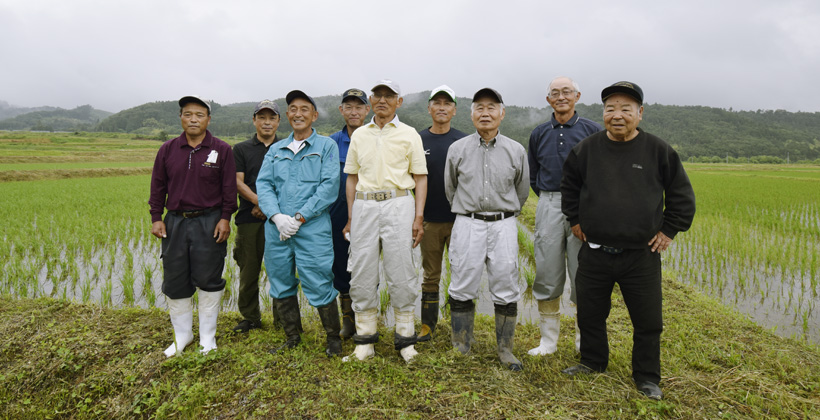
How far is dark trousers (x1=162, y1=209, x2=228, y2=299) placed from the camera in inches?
120

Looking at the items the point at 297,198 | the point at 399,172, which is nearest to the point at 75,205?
the point at 297,198

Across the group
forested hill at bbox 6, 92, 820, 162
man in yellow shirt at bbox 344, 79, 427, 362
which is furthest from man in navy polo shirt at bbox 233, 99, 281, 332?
forested hill at bbox 6, 92, 820, 162

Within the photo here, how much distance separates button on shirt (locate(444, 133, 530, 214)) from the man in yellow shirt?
0.97ft

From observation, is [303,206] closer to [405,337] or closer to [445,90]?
[405,337]

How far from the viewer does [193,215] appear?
10.1 ft

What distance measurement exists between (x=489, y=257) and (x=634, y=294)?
984 millimetres

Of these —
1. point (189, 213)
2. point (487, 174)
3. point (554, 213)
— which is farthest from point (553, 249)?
point (189, 213)

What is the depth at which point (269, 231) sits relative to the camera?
316cm

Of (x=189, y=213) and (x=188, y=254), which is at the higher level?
(x=189, y=213)

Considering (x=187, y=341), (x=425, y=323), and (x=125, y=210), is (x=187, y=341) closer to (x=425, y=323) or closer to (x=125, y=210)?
(x=425, y=323)

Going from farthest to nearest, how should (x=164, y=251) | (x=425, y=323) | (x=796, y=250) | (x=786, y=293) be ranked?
1. (x=796, y=250)
2. (x=786, y=293)
3. (x=425, y=323)
4. (x=164, y=251)

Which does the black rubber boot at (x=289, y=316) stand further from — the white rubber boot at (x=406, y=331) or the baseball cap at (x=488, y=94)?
the baseball cap at (x=488, y=94)

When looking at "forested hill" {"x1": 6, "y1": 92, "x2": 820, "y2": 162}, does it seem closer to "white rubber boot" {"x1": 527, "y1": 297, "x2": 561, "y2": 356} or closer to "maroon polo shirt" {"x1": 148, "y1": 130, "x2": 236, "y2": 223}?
"maroon polo shirt" {"x1": 148, "y1": 130, "x2": 236, "y2": 223}

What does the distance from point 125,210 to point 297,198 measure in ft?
29.8
